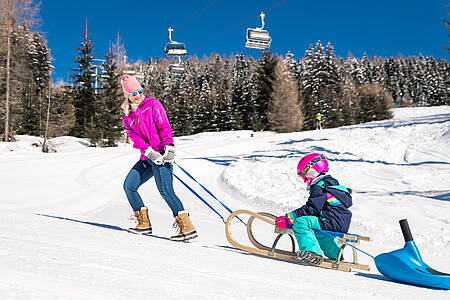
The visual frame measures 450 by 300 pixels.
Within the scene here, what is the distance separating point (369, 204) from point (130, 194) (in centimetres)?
589

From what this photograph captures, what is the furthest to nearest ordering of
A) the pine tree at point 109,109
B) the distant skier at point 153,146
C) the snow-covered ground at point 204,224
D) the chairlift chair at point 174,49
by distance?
the pine tree at point 109,109 < the chairlift chair at point 174,49 < the distant skier at point 153,146 < the snow-covered ground at point 204,224

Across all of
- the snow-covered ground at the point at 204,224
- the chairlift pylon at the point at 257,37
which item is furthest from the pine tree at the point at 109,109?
the chairlift pylon at the point at 257,37

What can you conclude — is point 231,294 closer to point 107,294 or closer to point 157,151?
point 107,294

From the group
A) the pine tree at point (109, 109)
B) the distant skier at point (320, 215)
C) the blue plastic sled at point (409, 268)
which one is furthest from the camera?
the pine tree at point (109, 109)

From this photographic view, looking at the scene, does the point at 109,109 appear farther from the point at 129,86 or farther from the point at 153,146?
the point at 153,146

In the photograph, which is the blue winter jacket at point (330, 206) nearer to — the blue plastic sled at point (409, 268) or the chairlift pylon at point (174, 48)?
the blue plastic sled at point (409, 268)

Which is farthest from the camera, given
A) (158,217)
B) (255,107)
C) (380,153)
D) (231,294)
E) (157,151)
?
(255,107)

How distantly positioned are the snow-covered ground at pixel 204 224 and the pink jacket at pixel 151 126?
111 centimetres

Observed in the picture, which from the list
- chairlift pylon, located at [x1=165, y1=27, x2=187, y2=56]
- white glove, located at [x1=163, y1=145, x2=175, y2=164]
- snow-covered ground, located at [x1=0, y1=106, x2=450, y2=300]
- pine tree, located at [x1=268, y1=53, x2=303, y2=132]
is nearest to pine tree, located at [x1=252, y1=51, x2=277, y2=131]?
pine tree, located at [x1=268, y1=53, x2=303, y2=132]

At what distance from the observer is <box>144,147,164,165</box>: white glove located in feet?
12.9

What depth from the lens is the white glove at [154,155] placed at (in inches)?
155

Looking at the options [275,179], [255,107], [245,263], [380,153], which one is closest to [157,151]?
[245,263]

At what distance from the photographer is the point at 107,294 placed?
1542 millimetres

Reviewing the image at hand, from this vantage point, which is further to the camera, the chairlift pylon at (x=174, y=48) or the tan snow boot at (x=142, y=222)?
the chairlift pylon at (x=174, y=48)
